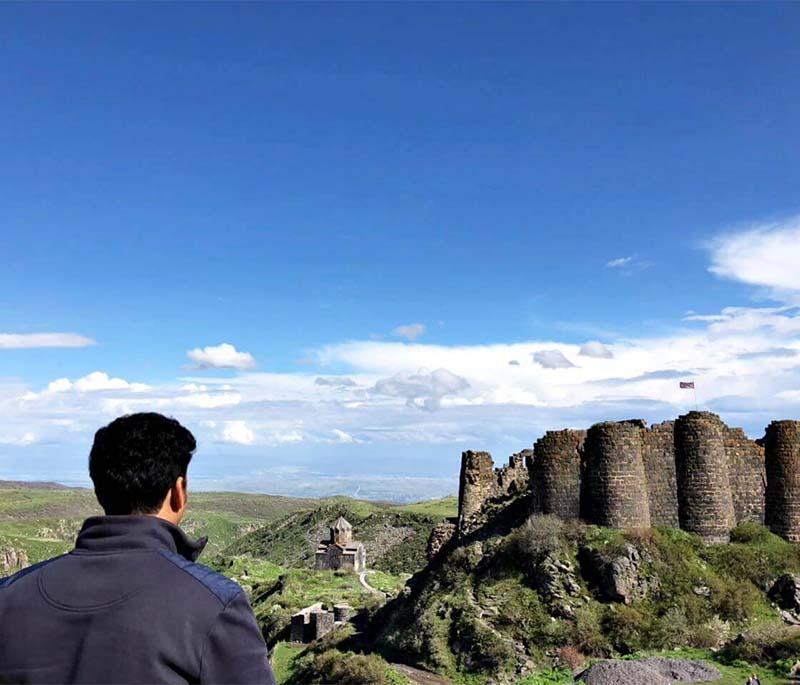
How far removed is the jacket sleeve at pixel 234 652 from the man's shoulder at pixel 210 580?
0.03 m

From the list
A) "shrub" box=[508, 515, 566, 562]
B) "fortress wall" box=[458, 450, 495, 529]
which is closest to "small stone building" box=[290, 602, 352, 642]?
"fortress wall" box=[458, 450, 495, 529]

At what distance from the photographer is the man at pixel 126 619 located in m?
2.86

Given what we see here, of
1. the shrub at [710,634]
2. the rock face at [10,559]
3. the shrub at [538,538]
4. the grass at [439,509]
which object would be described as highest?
the shrub at [538,538]

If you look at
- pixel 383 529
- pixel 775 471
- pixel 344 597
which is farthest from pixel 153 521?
pixel 383 529

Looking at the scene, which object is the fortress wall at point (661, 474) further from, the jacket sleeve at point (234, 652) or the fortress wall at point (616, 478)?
the jacket sleeve at point (234, 652)

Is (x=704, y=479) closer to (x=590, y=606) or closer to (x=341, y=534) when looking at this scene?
(x=590, y=606)

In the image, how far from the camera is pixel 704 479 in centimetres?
2514

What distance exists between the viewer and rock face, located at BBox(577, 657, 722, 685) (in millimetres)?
19141

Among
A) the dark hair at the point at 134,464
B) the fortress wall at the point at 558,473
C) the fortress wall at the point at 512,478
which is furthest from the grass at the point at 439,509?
the dark hair at the point at 134,464

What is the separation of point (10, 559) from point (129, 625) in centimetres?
11214

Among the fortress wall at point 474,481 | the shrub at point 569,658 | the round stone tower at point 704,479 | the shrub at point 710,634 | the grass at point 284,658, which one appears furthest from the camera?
the fortress wall at point 474,481

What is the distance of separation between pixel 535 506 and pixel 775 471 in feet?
28.2

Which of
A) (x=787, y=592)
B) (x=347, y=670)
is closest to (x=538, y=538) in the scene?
(x=347, y=670)

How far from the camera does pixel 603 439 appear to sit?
25703 millimetres
